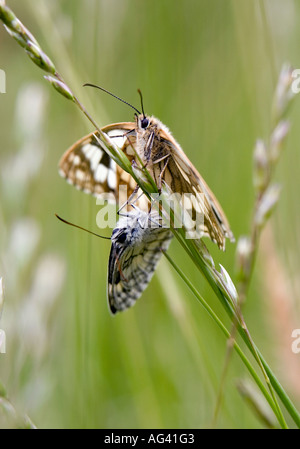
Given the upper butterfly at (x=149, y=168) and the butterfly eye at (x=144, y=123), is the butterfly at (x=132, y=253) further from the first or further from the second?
the butterfly eye at (x=144, y=123)

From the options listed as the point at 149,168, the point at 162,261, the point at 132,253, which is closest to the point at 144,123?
the point at 149,168

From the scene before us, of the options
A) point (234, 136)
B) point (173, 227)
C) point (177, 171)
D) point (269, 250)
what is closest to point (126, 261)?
point (177, 171)

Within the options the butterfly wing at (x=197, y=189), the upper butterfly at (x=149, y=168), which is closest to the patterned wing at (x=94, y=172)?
the upper butterfly at (x=149, y=168)

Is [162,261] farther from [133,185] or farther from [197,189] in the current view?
[197,189]

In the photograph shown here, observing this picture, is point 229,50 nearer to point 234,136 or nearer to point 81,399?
Result: point 234,136

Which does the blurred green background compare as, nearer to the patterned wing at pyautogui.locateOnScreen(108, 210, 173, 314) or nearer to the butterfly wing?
the patterned wing at pyautogui.locateOnScreen(108, 210, 173, 314)

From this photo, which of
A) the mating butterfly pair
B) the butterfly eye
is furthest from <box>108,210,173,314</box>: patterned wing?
the butterfly eye
